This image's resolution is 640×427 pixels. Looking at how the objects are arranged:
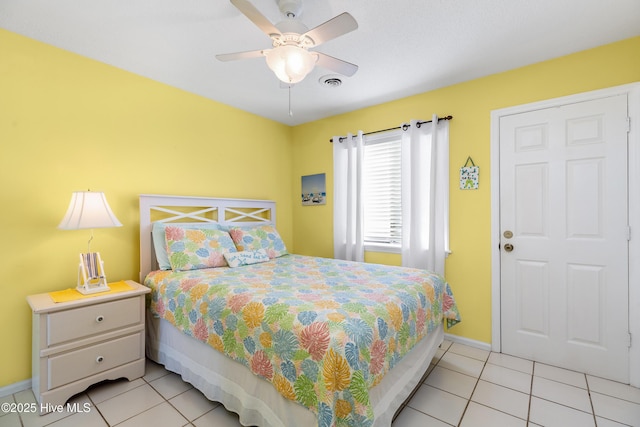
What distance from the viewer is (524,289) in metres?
2.52

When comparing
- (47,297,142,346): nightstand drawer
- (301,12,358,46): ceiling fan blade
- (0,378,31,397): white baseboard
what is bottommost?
(0,378,31,397): white baseboard

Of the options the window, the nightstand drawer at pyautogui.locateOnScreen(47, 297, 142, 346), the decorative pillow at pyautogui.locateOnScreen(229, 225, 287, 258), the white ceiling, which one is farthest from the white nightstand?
the window

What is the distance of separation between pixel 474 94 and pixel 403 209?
1.29m

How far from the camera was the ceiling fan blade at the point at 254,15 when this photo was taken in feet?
4.19

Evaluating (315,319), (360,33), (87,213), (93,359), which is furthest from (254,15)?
(93,359)

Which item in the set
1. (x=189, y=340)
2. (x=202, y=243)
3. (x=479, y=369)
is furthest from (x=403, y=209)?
(x=189, y=340)

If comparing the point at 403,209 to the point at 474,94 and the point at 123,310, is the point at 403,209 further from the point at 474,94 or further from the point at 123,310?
the point at 123,310

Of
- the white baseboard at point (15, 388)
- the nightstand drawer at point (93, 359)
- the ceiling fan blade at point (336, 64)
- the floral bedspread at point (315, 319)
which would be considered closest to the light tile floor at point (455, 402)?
the white baseboard at point (15, 388)

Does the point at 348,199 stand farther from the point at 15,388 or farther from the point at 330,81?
the point at 15,388

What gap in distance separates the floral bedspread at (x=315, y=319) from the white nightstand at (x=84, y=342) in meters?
0.23

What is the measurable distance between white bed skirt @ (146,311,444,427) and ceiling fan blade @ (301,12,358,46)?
1.80 m

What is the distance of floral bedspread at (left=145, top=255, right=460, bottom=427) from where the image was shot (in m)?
1.22

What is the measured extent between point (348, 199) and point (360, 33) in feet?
6.00

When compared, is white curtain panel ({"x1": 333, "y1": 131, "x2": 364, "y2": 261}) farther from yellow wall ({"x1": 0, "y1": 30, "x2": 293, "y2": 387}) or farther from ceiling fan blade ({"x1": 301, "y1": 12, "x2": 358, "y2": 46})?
ceiling fan blade ({"x1": 301, "y1": 12, "x2": 358, "y2": 46})
